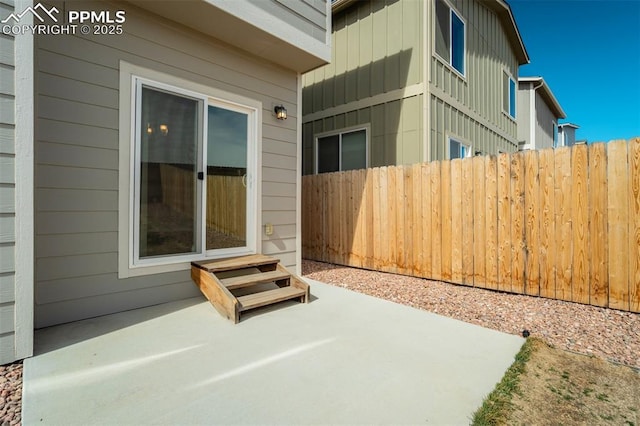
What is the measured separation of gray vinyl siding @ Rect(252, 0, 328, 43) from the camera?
11.5ft

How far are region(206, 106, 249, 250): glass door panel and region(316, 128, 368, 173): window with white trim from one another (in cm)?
322

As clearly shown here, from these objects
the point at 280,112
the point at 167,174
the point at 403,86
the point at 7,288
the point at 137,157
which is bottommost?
the point at 7,288

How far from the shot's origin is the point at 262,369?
2.02m

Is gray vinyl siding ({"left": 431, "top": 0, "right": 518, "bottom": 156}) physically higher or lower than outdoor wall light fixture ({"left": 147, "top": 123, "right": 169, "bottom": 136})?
higher

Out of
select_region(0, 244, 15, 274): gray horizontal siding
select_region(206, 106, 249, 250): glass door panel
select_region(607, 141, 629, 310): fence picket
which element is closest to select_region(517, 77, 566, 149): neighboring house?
select_region(607, 141, 629, 310): fence picket

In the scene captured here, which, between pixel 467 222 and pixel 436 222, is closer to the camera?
pixel 467 222

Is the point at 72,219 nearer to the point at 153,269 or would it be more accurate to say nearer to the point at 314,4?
the point at 153,269

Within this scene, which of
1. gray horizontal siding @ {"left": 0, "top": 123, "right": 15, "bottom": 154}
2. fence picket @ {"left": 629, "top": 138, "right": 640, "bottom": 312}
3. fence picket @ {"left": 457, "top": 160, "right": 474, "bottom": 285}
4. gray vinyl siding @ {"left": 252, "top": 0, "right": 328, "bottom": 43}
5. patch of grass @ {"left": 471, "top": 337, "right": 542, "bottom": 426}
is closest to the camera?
patch of grass @ {"left": 471, "top": 337, "right": 542, "bottom": 426}

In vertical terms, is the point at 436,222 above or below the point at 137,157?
below

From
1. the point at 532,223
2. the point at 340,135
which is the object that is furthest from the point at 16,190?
the point at 340,135

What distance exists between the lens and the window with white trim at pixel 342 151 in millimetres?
6582

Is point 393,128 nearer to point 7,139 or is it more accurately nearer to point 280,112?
point 280,112

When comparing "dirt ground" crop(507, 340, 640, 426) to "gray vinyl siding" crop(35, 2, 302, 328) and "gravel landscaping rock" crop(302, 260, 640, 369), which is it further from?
"gray vinyl siding" crop(35, 2, 302, 328)

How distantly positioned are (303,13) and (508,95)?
8082mm
